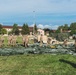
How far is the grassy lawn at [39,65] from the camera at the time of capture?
1508cm

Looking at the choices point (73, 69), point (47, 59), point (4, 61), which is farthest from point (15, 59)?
point (73, 69)

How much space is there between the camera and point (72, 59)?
60.1 ft

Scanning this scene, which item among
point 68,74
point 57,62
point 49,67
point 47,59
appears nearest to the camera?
point 68,74

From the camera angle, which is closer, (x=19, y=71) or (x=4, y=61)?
(x=19, y=71)

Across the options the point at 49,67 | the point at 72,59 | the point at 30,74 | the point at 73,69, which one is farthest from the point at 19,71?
the point at 72,59

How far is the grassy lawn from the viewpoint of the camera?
1508cm

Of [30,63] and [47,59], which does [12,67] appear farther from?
[47,59]

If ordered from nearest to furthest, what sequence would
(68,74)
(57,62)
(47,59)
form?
(68,74) < (57,62) < (47,59)

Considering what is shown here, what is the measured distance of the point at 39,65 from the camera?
16703 mm

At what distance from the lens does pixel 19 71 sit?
15266 mm

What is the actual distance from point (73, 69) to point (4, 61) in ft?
15.9

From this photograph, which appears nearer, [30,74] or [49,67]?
→ [30,74]

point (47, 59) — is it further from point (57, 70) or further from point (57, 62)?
point (57, 70)

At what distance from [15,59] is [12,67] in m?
2.15
